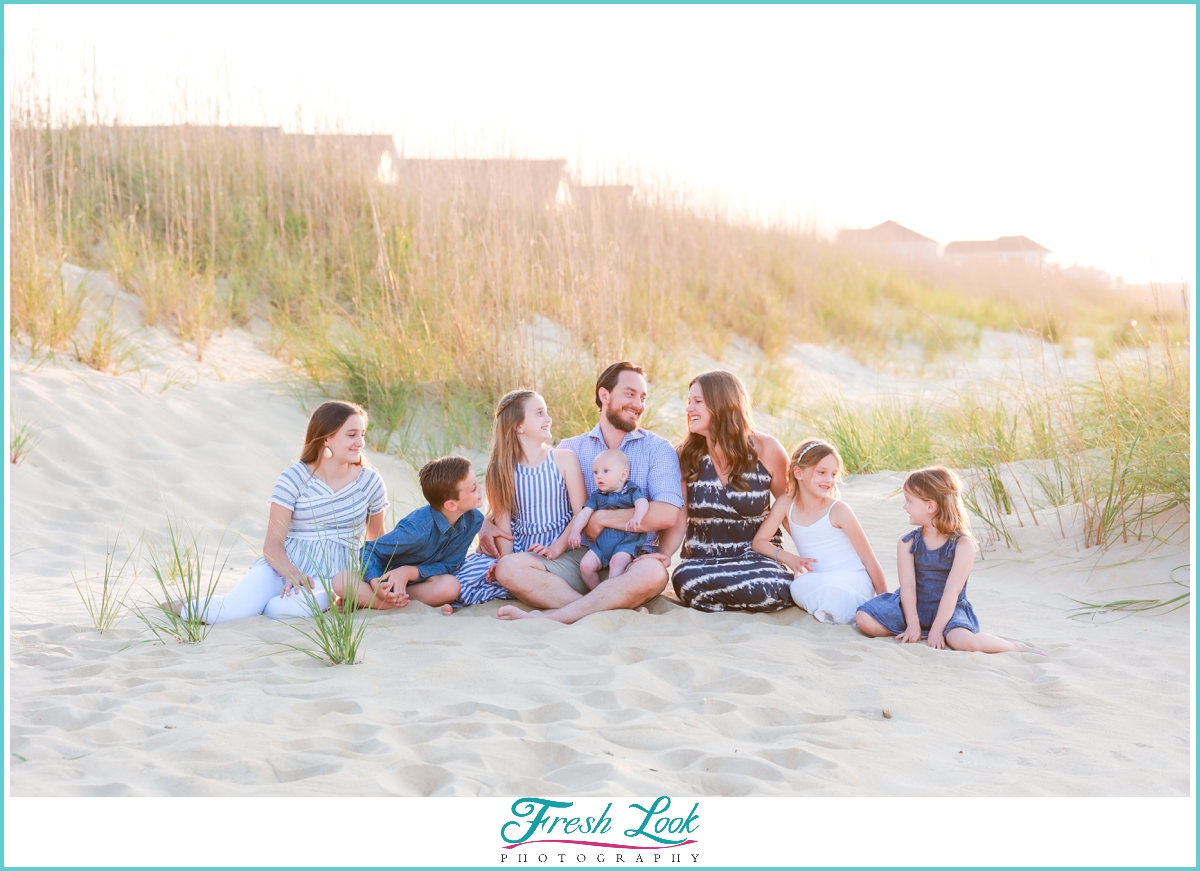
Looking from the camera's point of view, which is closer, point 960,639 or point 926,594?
point 960,639

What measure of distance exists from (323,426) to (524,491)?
0.83m

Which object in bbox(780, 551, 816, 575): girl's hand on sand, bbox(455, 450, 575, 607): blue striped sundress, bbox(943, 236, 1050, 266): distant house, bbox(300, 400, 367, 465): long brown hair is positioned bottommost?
bbox(780, 551, 816, 575): girl's hand on sand

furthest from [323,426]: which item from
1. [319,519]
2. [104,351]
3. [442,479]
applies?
[104,351]

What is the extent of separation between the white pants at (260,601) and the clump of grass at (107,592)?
0.33 m

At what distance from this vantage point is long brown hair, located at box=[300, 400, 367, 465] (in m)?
3.88

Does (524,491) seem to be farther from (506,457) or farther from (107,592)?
(107,592)

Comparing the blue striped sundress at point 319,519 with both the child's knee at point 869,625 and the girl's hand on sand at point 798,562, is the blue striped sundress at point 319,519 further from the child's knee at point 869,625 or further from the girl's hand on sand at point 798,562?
the child's knee at point 869,625

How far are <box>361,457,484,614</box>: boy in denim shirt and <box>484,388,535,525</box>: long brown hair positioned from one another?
76mm

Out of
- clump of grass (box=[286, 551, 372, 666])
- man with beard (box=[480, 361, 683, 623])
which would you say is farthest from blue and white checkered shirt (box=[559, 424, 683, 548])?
clump of grass (box=[286, 551, 372, 666])

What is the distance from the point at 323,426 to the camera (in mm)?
3879

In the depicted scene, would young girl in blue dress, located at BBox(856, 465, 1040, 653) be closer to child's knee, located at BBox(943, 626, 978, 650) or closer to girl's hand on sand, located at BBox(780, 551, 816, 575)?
child's knee, located at BBox(943, 626, 978, 650)

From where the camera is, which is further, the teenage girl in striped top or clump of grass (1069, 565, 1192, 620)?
clump of grass (1069, 565, 1192, 620)

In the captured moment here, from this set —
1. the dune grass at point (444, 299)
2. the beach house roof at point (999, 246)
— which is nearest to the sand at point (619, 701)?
the dune grass at point (444, 299)

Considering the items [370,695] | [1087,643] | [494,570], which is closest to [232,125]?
[494,570]
